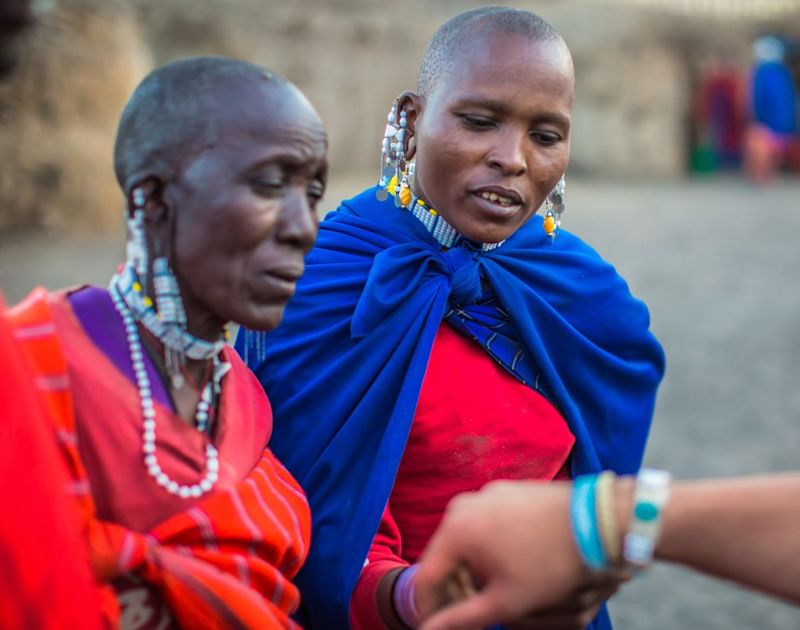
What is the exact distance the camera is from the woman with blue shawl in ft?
8.29

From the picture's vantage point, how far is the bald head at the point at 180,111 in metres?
1.92

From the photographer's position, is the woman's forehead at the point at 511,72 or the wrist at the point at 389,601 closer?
the wrist at the point at 389,601

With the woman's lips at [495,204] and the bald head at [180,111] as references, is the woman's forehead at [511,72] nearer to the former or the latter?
the woman's lips at [495,204]

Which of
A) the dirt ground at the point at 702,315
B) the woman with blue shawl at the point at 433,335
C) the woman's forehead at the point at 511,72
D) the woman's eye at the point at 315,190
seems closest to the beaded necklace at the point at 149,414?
the woman's eye at the point at 315,190

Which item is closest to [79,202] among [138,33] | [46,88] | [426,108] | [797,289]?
[46,88]

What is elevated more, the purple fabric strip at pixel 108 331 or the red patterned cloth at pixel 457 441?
the purple fabric strip at pixel 108 331

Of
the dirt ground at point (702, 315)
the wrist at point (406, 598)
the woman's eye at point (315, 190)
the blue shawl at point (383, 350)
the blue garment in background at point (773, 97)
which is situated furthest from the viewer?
the blue garment in background at point (773, 97)

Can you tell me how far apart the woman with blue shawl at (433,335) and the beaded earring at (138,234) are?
699mm

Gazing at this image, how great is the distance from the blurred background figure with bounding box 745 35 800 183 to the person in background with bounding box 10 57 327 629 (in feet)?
67.1

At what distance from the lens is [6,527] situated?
1.54 meters

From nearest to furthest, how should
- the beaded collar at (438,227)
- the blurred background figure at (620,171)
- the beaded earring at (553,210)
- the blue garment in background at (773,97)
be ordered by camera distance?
1. the beaded collar at (438,227)
2. the beaded earring at (553,210)
3. the blurred background figure at (620,171)
4. the blue garment in background at (773,97)

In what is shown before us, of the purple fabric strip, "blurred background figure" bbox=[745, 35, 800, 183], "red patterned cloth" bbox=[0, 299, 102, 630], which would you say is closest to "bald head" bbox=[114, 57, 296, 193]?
the purple fabric strip

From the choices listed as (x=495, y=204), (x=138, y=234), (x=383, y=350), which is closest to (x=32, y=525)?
(x=138, y=234)

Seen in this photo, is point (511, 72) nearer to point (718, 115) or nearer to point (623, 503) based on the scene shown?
point (623, 503)
